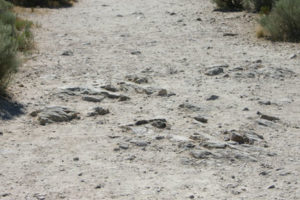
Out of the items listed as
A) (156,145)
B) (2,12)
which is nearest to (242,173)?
(156,145)

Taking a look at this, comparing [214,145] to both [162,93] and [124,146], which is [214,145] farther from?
[162,93]

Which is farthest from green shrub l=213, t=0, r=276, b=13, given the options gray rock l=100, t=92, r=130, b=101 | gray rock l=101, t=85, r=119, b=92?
gray rock l=100, t=92, r=130, b=101

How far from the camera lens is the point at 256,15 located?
52.0 feet

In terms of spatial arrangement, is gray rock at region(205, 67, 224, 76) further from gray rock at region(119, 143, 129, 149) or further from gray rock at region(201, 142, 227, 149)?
gray rock at region(119, 143, 129, 149)

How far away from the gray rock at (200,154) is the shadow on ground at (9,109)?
7.77ft

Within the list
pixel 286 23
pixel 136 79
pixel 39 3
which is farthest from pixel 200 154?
pixel 39 3

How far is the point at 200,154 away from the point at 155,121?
114cm

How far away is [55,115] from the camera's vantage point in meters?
7.33

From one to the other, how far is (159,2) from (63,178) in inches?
553

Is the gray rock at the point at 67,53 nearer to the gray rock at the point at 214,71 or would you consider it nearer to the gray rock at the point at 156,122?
the gray rock at the point at 214,71

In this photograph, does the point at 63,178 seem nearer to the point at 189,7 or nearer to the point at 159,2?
the point at 189,7

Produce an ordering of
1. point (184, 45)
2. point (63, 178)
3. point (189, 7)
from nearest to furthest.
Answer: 1. point (63, 178)
2. point (184, 45)
3. point (189, 7)

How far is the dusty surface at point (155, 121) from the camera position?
548 cm

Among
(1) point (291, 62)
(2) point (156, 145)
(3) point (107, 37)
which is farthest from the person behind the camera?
(3) point (107, 37)
